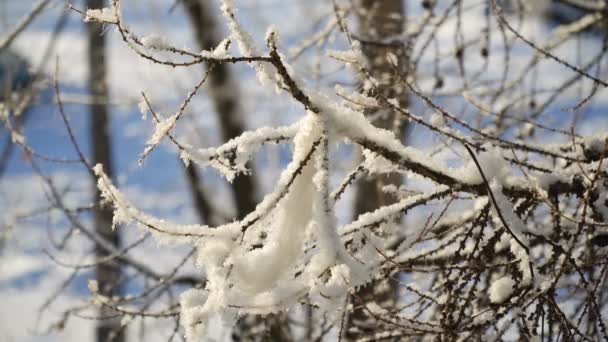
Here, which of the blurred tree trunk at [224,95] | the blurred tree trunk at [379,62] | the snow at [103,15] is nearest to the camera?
the snow at [103,15]

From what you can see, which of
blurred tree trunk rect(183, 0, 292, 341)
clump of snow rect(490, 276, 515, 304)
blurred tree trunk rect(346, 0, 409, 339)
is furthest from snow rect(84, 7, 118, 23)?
blurred tree trunk rect(183, 0, 292, 341)

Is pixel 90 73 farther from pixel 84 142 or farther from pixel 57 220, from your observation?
pixel 57 220

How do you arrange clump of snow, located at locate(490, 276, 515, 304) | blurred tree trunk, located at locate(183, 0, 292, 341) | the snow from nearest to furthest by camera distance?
1. the snow
2. clump of snow, located at locate(490, 276, 515, 304)
3. blurred tree trunk, located at locate(183, 0, 292, 341)

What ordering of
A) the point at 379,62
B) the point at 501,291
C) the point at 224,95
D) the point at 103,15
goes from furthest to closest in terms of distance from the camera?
the point at 224,95, the point at 379,62, the point at 501,291, the point at 103,15

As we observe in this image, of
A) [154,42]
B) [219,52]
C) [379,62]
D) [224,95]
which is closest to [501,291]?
[219,52]

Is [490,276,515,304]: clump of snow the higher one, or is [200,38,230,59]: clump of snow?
[200,38,230,59]: clump of snow

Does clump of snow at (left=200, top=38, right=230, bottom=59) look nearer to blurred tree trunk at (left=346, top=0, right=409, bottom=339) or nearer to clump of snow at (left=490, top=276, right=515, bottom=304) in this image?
clump of snow at (left=490, top=276, right=515, bottom=304)

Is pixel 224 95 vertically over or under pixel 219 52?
over

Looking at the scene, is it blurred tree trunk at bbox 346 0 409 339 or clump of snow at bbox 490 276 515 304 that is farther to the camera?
blurred tree trunk at bbox 346 0 409 339

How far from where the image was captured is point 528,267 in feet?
5.18

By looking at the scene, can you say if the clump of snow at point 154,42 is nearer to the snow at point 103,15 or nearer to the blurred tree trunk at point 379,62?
the snow at point 103,15

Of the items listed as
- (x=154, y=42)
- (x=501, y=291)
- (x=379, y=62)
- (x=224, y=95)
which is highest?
(x=224, y=95)

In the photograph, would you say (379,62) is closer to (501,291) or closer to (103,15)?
(501,291)

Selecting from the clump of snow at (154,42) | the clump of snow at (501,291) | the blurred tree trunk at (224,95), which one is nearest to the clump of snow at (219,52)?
the clump of snow at (154,42)
